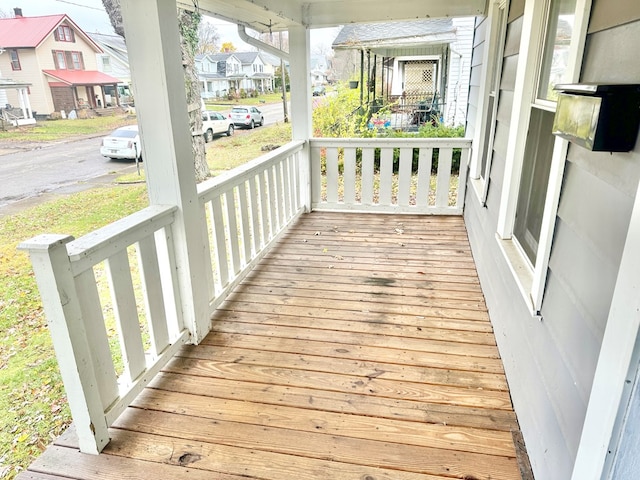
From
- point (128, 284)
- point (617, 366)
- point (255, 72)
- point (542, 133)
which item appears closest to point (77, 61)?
point (128, 284)

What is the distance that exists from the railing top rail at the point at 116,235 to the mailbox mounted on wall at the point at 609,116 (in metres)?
1.62

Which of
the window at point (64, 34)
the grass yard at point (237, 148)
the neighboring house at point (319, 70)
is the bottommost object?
the grass yard at point (237, 148)

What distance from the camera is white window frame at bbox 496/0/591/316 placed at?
4.25ft

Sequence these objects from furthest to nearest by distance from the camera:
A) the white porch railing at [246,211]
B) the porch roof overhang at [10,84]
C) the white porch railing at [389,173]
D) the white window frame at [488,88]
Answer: the white porch railing at [389,173] < the white window frame at [488,88] < the white porch railing at [246,211] < the porch roof overhang at [10,84]

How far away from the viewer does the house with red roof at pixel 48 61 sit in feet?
3.84

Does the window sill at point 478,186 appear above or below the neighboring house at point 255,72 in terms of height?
below

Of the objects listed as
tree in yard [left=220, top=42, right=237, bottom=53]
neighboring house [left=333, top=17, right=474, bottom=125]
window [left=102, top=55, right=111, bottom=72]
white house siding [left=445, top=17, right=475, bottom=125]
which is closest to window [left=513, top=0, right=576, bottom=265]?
window [left=102, top=55, right=111, bottom=72]

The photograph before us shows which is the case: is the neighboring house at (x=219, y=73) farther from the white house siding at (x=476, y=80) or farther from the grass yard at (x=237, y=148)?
the white house siding at (x=476, y=80)

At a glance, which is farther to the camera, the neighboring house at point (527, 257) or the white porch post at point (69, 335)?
the white porch post at point (69, 335)

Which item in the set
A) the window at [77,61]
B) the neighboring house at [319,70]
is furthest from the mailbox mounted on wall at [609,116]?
the neighboring house at [319,70]

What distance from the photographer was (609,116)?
3.04 feet

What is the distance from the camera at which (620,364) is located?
760 millimetres

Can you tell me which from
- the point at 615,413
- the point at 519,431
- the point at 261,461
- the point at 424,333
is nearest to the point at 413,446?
the point at 519,431

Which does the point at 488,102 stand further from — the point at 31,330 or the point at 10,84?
the point at 31,330
